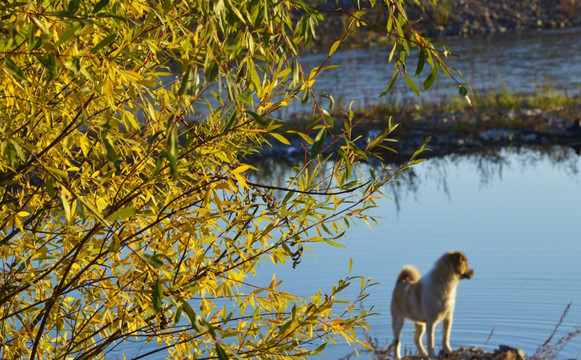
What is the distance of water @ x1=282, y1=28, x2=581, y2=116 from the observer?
14.9 m

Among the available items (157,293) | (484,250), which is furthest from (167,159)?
(484,250)

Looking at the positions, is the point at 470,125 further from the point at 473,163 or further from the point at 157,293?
the point at 157,293

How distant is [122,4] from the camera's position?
8.02ft

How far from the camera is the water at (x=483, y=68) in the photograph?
14930 mm

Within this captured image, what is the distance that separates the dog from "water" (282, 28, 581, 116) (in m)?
7.60

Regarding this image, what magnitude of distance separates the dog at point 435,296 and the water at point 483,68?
7.60m

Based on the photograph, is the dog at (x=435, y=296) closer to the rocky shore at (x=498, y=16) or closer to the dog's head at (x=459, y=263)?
the dog's head at (x=459, y=263)

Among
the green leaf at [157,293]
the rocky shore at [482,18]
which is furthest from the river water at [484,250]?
the rocky shore at [482,18]

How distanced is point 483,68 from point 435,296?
1217cm

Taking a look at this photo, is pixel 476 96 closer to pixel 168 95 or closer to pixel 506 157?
pixel 506 157

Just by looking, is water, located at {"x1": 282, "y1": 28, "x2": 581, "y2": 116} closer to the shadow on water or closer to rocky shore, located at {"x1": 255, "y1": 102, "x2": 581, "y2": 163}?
rocky shore, located at {"x1": 255, "y1": 102, "x2": 581, "y2": 163}

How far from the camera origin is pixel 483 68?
17031mm

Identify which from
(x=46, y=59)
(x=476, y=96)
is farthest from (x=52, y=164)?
(x=476, y=96)

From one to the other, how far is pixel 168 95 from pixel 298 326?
74 centimetres
